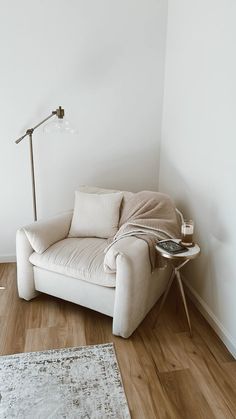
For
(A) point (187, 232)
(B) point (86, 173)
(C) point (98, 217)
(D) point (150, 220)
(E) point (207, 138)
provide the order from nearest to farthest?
(A) point (187, 232)
(E) point (207, 138)
(D) point (150, 220)
(C) point (98, 217)
(B) point (86, 173)

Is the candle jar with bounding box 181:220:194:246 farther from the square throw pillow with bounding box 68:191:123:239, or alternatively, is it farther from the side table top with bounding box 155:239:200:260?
the square throw pillow with bounding box 68:191:123:239

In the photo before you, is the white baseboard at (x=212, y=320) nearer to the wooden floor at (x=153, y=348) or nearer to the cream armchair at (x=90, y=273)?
the wooden floor at (x=153, y=348)

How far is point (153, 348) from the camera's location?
1940 millimetres

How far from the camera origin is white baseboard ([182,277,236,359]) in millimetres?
1912

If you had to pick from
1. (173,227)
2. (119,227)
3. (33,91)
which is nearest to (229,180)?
(173,227)

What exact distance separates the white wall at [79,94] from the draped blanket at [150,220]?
691 mm

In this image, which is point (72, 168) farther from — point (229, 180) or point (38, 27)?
point (229, 180)

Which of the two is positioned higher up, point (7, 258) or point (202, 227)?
point (202, 227)

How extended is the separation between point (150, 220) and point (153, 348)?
0.84 m

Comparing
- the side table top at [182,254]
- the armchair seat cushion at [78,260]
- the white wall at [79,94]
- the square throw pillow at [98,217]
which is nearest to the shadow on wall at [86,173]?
the white wall at [79,94]

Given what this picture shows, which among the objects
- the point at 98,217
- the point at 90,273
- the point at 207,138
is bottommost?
the point at 90,273

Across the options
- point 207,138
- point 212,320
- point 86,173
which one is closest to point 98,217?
point 86,173

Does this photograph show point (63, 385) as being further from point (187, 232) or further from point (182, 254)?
point (187, 232)

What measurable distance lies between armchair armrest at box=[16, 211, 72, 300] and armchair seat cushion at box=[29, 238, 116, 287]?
5 centimetres
